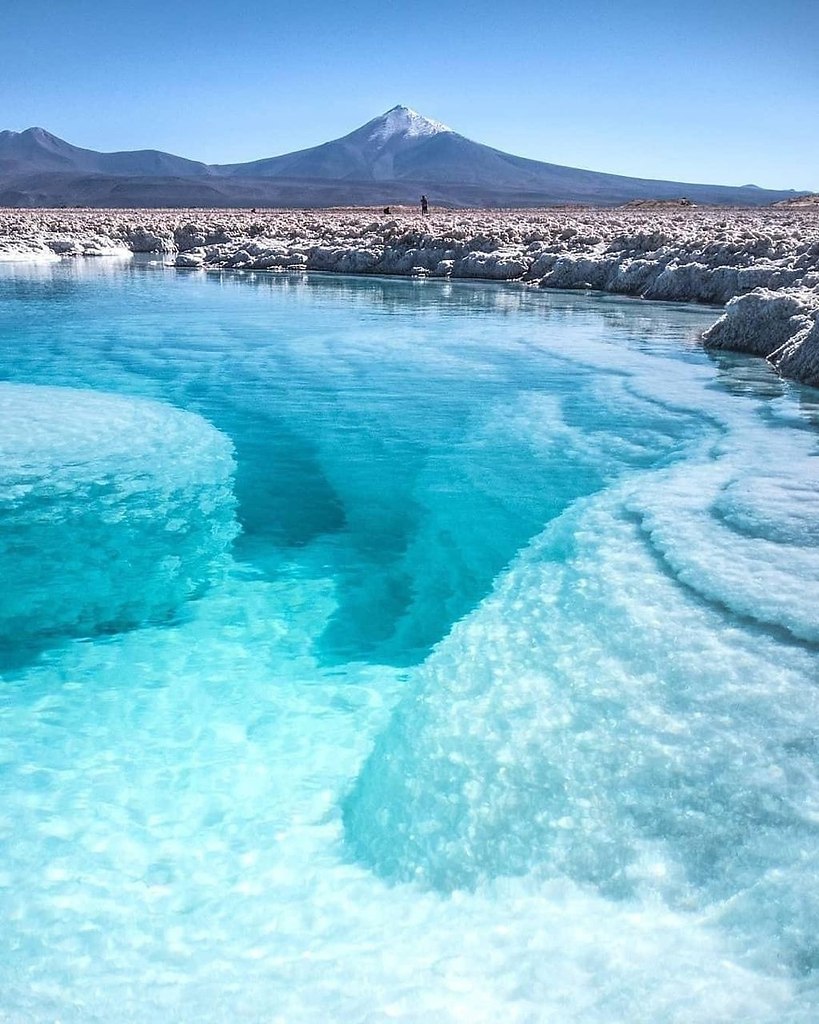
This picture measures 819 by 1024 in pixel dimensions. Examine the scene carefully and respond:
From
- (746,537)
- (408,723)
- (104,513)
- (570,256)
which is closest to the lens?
(408,723)

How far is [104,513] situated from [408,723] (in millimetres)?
2637

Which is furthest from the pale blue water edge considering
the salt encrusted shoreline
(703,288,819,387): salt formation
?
the salt encrusted shoreline

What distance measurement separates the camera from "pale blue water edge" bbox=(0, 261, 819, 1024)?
2195 mm

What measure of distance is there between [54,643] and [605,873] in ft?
7.95

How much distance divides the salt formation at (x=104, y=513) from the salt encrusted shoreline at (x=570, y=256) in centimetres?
604

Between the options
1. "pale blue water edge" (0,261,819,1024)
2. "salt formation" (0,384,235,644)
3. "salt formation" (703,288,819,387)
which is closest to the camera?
"pale blue water edge" (0,261,819,1024)

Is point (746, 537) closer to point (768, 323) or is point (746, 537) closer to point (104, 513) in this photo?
point (104, 513)

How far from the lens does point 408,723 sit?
320 centimetres

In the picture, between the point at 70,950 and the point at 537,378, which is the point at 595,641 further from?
the point at 537,378

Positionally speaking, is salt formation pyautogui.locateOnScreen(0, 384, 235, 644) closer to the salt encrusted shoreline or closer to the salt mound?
the salt mound

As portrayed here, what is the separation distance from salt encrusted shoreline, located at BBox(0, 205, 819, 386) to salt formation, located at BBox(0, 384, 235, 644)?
6039mm

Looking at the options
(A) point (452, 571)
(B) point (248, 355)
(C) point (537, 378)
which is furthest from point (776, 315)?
(A) point (452, 571)

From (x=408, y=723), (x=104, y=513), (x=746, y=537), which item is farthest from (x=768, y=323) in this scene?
(x=408, y=723)

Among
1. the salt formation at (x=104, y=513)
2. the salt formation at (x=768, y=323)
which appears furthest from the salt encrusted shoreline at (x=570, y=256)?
the salt formation at (x=104, y=513)
